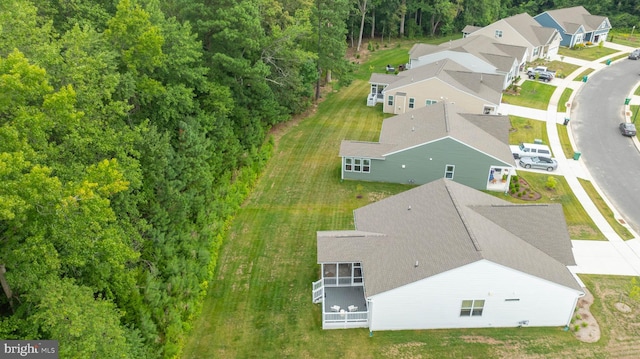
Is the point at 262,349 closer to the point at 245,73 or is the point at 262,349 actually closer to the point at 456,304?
A: the point at 456,304

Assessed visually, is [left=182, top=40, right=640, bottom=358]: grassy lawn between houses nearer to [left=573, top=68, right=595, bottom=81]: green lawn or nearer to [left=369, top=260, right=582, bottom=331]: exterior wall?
[left=369, top=260, right=582, bottom=331]: exterior wall

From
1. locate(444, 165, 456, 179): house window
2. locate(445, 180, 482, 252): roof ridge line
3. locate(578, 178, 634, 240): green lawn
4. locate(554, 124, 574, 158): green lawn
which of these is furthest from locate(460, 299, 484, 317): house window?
locate(554, 124, 574, 158): green lawn

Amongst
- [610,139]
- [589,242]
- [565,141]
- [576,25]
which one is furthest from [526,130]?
[576,25]

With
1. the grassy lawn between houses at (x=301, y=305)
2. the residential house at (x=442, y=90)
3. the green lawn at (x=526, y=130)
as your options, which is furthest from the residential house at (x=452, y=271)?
the residential house at (x=442, y=90)

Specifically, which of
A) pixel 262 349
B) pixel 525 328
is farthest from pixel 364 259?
pixel 525 328

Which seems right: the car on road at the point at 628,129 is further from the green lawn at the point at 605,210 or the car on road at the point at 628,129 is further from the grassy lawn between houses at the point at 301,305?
the grassy lawn between houses at the point at 301,305
